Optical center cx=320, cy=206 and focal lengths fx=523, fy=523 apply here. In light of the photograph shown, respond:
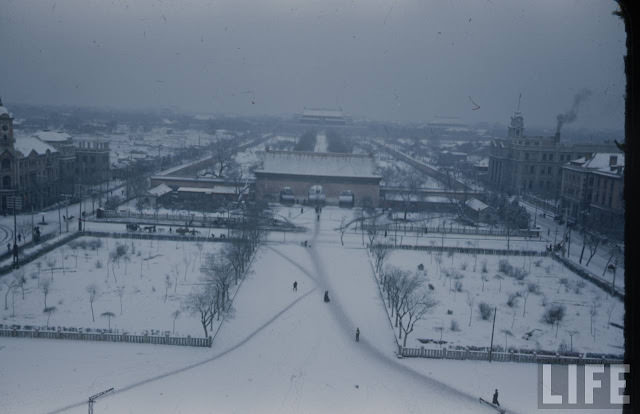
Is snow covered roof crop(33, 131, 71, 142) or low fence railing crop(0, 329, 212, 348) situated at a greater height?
snow covered roof crop(33, 131, 71, 142)

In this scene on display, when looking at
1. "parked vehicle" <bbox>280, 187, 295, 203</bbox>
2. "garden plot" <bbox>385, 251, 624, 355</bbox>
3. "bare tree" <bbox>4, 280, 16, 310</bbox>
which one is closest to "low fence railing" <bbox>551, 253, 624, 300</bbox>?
"garden plot" <bbox>385, 251, 624, 355</bbox>

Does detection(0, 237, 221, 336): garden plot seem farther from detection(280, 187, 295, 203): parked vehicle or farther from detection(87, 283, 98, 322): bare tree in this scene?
detection(280, 187, 295, 203): parked vehicle

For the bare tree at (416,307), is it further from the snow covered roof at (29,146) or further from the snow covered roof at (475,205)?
the snow covered roof at (29,146)

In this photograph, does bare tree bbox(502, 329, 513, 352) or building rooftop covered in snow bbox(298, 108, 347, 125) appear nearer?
bare tree bbox(502, 329, 513, 352)

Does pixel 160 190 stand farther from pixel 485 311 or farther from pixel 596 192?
pixel 596 192

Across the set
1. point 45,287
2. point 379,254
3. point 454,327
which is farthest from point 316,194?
point 45,287

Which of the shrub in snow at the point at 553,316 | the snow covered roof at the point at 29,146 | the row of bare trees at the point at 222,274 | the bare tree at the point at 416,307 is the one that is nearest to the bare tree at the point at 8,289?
the row of bare trees at the point at 222,274

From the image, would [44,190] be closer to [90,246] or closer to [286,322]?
[90,246]
